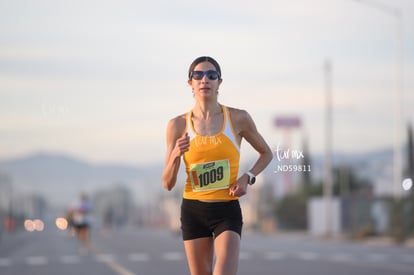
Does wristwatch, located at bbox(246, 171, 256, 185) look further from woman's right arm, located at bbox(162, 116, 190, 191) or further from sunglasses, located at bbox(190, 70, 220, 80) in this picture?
sunglasses, located at bbox(190, 70, 220, 80)

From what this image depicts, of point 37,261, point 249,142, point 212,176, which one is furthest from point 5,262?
point 212,176

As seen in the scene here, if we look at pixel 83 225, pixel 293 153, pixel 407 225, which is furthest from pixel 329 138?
pixel 293 153

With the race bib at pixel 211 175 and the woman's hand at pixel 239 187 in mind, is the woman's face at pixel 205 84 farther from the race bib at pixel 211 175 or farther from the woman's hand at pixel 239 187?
the woman's hand at pixel 239 187

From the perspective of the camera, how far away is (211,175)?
820cm

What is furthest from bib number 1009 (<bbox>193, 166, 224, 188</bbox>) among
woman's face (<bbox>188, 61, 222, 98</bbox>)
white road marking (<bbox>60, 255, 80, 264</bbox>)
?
white road marking (<bbox>60, 255, 80, 264</bbox>)

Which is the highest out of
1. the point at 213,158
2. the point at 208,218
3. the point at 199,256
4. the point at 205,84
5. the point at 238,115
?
the point at 205,84

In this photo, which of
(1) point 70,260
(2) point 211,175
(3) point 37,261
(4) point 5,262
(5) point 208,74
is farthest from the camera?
(1) point 70,260

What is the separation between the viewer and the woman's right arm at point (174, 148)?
8031 mm

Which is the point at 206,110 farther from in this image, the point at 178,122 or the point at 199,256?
the point at 199,256

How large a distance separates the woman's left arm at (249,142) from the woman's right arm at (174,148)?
0.43 metres

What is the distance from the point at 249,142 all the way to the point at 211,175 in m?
0.63

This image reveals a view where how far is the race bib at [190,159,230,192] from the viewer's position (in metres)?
8.20

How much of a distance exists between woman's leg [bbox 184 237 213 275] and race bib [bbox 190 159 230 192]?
17.5 inches

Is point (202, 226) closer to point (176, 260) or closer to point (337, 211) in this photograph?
point (176, 260)
